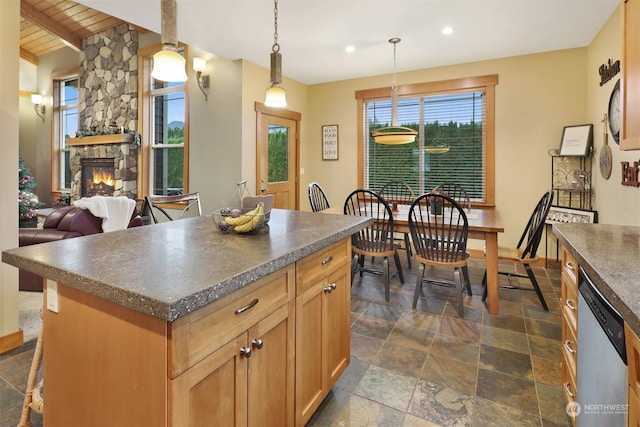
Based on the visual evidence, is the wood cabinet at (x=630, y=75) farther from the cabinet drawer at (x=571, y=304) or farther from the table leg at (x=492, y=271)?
the table leg at (x=492, y=271)

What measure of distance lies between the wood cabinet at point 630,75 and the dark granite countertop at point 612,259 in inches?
16.2

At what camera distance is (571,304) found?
160cm

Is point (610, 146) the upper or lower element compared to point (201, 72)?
lower

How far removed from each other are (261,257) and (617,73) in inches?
147

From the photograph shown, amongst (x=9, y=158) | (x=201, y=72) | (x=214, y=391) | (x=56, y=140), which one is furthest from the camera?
(x=56, y=140)

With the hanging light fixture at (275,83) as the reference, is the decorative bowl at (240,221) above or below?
below

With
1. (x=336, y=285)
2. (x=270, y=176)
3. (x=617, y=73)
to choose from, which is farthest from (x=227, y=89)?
(x=617, y=73)

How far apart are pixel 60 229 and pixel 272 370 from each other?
9.48 feet

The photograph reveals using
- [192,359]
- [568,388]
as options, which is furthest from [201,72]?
[568,388]

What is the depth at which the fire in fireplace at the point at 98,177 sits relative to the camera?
20.1 feet

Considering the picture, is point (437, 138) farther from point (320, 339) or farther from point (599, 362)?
point (599, 362)

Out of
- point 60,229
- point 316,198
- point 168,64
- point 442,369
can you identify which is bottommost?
point 442,369

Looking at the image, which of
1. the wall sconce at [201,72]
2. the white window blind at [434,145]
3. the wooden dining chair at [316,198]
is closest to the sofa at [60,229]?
the wooden dining chair at [316,198]

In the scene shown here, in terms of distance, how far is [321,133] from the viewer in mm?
5883
